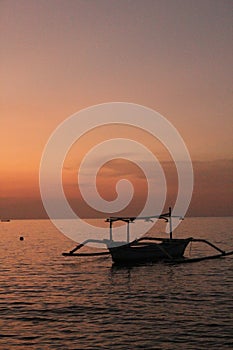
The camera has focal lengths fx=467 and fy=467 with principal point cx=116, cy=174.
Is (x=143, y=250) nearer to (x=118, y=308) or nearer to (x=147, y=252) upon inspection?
(x=147, y=252)

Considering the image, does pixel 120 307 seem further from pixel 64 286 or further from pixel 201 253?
pixel 201 253

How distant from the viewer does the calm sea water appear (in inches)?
976

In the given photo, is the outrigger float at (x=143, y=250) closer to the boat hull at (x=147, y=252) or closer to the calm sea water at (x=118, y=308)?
the boat hull at (x=147, y=252)

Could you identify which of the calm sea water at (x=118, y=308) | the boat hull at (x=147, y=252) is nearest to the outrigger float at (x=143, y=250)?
the boat hull at (x=147, y=252)

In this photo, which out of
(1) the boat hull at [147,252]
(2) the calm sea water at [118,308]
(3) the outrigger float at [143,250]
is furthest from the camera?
(1) the boat hull at [147,252]

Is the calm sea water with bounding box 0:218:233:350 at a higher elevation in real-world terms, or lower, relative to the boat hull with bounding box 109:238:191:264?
lower

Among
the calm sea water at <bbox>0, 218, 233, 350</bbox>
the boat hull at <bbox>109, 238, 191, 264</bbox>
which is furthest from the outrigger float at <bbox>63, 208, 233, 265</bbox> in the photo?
the calm sea water at <bbox>0, 218, 233, 350</bbox>

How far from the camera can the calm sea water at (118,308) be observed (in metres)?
24.8

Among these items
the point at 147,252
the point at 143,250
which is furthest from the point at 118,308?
the point at 147,252

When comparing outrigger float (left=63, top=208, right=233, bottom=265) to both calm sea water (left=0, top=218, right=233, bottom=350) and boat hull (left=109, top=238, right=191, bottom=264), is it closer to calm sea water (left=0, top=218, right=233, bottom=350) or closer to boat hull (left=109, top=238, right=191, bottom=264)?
boat hull (left=109, top=238, right=191, bottom=264)

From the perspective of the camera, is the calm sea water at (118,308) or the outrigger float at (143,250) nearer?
the calm sea water at (118,308)

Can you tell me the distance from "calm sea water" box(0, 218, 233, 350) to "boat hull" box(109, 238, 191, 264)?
231 cm

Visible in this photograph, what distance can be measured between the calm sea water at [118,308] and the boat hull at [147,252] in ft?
7.58

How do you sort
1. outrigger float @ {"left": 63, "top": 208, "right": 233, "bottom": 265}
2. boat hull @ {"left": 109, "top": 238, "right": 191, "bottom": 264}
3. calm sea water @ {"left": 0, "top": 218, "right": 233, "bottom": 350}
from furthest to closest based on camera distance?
boat hull @ {"left": 109, "top": 238, "right": 191, "bottom": 264} < outrigger float @ {"left": 63, "top": 208, "right": 233, "bottom": 265} < calm sea water @ {"left": 0, "top": 218, "right": 233, "bottom": 350}
